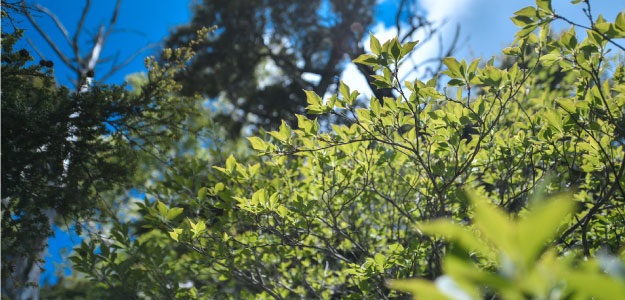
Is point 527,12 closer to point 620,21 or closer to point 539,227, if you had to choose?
point 620,21

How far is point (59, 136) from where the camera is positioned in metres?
2.23

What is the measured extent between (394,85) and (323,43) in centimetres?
735

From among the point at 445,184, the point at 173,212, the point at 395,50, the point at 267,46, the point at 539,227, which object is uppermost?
the point at 267,46

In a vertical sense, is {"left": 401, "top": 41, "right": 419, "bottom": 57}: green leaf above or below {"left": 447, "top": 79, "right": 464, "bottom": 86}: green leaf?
above

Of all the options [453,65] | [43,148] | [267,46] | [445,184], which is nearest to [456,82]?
[453,65]

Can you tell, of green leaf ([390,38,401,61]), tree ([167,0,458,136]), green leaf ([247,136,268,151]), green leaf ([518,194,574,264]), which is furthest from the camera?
tree ([167,0,458,136])

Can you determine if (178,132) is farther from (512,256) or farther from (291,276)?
(512,256)

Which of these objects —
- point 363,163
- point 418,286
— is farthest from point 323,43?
point 418,286

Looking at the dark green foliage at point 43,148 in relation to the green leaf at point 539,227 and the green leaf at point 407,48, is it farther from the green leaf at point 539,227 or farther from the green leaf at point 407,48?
the green leaf at point 539,227

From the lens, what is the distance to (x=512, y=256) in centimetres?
30

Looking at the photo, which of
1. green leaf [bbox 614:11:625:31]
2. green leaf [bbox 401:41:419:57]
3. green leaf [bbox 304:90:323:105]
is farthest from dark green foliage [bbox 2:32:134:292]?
green leaf [bbox 614:11:625:31]

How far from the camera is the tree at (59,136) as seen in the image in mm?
2090

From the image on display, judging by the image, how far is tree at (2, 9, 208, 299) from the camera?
2.09 metres

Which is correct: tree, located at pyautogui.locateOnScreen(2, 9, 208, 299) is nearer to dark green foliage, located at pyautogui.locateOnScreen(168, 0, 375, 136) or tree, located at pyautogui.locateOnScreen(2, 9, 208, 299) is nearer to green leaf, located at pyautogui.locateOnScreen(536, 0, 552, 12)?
green leaf, located at pyautogui.locateOnScreen(536, 0, 552, 12)
